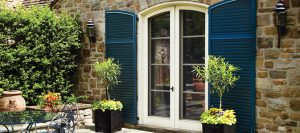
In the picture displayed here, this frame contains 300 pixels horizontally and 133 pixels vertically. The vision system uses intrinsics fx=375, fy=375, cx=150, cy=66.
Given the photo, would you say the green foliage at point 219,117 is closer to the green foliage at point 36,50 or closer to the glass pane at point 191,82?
the glass pane at point 191,82

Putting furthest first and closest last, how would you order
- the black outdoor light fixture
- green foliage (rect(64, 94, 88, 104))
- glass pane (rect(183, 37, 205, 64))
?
1. green foliage (rect(64, 94, 88, 104))
2. glass pane (rect(183, 37, 205, 64))
3. the black outdoor light fixture

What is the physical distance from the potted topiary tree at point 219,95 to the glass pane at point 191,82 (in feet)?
2.39

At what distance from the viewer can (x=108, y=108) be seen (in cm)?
772

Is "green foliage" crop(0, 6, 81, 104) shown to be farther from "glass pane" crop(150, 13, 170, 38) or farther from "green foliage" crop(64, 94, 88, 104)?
"glass pane" crop(150, 13, 170, 38)

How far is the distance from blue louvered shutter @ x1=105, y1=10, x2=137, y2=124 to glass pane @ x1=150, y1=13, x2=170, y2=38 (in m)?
0.41

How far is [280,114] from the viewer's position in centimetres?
601

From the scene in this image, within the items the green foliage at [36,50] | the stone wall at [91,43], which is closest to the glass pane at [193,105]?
the stone wall at [91,43]

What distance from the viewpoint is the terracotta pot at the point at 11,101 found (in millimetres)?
7887

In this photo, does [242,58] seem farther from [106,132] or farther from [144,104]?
[106,132]

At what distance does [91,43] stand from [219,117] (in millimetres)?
4043

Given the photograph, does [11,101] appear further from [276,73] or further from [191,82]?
[276,73]

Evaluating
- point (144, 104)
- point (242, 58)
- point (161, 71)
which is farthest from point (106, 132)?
point (242, 58)

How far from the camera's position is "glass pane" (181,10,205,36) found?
283 inches

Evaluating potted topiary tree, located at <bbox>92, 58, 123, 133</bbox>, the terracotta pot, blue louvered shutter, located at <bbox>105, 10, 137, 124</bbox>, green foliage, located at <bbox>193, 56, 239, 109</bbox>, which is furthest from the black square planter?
green foliage, located at <bbox>193, 56, 239, 109</bbox>
